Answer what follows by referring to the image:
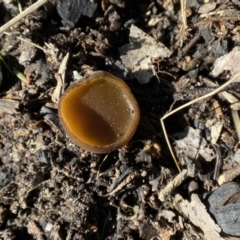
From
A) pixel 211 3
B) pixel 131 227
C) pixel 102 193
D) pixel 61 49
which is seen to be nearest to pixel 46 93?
pixel 61 49

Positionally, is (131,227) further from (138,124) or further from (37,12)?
(37,12)

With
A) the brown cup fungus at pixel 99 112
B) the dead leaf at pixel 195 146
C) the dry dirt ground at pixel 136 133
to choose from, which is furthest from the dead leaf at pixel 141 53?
the dead leaf at pixel 195 146

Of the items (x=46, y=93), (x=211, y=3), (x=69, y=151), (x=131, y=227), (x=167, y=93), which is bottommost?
(x=131, y=227)

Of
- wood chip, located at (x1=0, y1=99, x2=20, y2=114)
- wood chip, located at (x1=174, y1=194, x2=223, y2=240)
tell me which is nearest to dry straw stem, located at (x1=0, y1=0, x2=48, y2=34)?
wood chip, located at (x1=0, y1=99, x2=20, y2=114)

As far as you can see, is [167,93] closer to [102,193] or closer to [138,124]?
[138,124]

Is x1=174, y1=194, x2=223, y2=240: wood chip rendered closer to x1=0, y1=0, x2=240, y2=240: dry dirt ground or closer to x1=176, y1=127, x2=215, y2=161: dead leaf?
x1=0, y1=0, x2=240, y2=240: dry dirt ground

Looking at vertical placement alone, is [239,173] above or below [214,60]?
below
